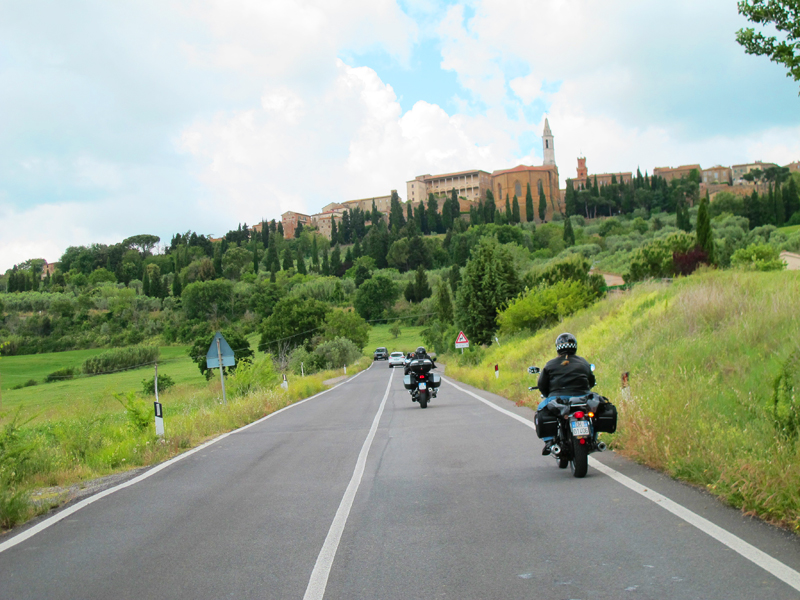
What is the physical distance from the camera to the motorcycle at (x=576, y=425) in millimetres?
7594

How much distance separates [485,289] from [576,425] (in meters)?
52.0

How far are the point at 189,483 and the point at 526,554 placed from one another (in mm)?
5238

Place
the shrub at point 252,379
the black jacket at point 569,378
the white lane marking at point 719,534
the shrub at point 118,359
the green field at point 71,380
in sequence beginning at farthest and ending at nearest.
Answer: the shrub at point 118,359 < the green field at point 71,380 < the shrub at point 252,379 < the black jacket at point 569,378 < the white lane marking at point 719,534

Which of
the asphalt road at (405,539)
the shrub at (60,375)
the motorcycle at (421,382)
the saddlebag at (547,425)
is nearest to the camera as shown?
the asphalt road at (405,539)

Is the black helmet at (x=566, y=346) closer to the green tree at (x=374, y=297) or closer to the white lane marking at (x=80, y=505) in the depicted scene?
Result: the white lane marking at (x=80, y=505)

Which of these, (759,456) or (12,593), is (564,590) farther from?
(12,593)

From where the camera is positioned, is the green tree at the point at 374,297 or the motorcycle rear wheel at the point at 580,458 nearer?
the motorcycle rear wheel at the point at 580,458

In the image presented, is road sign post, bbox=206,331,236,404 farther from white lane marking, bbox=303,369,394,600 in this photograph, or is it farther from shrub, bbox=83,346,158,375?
shrub, bbox=83,346,158,375

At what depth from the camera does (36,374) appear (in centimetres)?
7425

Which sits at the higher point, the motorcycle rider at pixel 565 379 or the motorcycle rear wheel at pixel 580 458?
the motorcycle rider at pixel 565 379

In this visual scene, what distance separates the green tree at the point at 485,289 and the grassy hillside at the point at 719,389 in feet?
117

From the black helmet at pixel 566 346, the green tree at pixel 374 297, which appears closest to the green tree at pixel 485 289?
the black helmet at pixel 566 346

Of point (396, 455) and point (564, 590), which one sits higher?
point (564, 590)

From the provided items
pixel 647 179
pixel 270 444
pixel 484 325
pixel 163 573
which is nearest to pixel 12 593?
pixel 163 573
